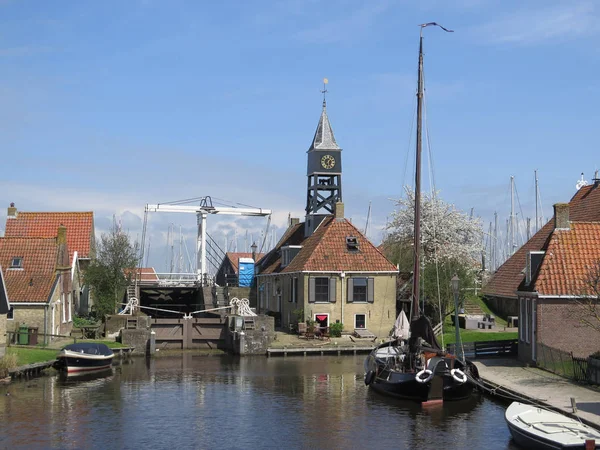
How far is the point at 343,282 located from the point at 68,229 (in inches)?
869

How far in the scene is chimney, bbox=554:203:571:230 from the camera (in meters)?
39.2

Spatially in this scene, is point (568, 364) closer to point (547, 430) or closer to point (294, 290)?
point (547, 430)

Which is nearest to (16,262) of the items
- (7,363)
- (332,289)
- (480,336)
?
(7,363)

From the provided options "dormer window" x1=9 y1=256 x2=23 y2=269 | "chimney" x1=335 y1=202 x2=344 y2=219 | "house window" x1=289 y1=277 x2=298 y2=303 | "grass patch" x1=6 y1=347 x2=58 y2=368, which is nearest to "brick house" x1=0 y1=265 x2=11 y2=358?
"grass patch" x1=6 y1=347 x2=58 y2=368

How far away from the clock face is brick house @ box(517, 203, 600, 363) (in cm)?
2704

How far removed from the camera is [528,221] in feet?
300

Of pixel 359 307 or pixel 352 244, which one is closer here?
pixel 359 307

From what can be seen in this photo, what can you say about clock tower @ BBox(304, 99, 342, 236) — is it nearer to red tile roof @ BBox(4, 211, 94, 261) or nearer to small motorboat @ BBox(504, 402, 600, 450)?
red tile roof @ BBox(4, 211, 94, 261)

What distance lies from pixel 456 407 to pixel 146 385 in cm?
1440

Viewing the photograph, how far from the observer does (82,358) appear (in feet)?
139

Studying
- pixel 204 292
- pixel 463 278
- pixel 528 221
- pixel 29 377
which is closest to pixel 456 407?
pixel 29 377

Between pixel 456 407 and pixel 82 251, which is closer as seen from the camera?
pixel 456 407

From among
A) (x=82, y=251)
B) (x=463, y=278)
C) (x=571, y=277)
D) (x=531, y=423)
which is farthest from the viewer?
(x=82, y=251)

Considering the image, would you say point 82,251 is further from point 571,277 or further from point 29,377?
point 571,277
